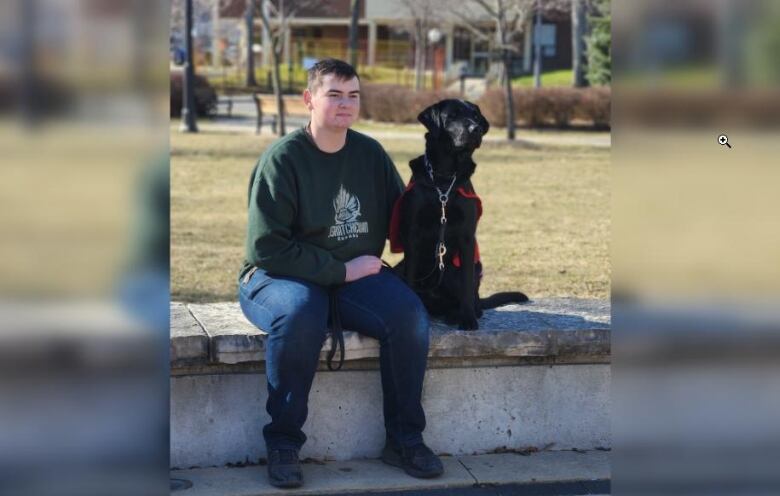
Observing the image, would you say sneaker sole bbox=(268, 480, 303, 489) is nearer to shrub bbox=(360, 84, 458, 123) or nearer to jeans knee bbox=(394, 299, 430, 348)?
jeans knee bbox=(394, 299, 430, 348)

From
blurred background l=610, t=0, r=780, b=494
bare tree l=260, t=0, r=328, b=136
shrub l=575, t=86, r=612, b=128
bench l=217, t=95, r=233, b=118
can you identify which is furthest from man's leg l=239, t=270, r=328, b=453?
bench l=217, t=95, r=233, b=118

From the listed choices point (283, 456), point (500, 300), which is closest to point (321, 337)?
point (283, 456)

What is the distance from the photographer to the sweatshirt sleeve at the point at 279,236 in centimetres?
382

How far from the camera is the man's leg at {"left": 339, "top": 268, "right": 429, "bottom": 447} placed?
383 cm

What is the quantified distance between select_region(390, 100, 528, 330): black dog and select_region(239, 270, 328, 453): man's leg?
538 mm

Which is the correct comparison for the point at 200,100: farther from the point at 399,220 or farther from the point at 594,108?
the point at 399,220

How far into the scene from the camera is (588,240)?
9.63 meters

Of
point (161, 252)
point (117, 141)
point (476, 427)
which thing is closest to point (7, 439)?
point (161, 252)

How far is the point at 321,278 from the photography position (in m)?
3.85

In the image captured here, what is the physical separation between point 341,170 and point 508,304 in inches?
46.5

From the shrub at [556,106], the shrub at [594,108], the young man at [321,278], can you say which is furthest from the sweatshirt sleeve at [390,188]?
the shrub at [594,108]

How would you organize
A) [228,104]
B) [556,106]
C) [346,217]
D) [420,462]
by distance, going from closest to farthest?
[420,462] < [346,217] < [556,106] < [228,104]

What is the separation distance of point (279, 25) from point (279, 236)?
29982mm

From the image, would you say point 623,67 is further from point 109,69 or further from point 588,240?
point 588,240
